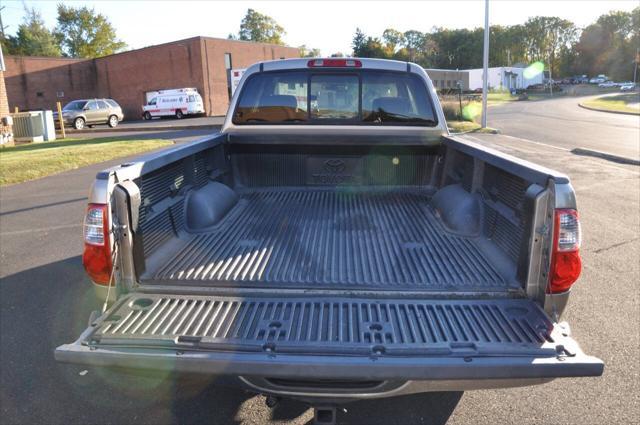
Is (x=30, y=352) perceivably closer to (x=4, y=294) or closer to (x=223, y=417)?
(x=4, y=294)

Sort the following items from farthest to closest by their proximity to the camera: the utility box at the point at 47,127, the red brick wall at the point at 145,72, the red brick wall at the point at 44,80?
the red brick wall at the point at 44,80
the red brick wall at the point at 145,72
the utility box at the point at 47,127

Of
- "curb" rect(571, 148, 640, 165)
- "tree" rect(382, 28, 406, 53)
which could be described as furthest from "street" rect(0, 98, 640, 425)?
"tree" rect(382, 28, 406, 53)

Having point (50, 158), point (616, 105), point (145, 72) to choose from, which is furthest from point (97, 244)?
point (616, 105)

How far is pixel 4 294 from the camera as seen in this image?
16.4 feet

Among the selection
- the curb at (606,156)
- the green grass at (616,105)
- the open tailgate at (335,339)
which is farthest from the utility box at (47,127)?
the green grass at (616,105)

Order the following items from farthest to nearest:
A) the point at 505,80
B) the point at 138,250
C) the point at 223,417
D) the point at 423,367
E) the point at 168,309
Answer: the point at 505,80 → the point at 223,417 → the point at 138,250 → the point at 168,309 → the point at 423,367

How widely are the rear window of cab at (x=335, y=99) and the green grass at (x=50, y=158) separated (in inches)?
373

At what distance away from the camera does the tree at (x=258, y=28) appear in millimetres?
100481

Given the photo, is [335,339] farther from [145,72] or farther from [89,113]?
[145,72]

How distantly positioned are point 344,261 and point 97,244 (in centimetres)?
146

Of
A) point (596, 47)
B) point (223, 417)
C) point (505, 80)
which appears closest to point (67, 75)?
point (223, 417)

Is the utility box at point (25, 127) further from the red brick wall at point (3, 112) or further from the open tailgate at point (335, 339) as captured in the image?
the open tailgate at point (335, 339)

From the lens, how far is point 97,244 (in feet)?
8.61

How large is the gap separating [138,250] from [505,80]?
101m
